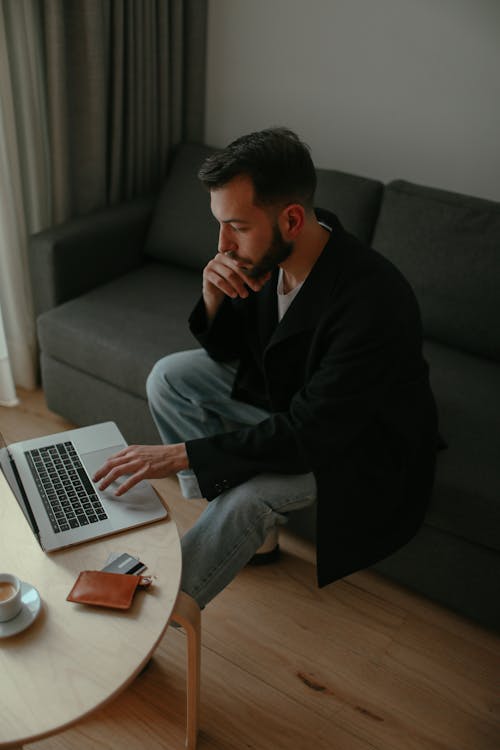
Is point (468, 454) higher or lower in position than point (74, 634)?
lower

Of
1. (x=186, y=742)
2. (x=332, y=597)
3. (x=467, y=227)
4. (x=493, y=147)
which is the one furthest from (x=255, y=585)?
(x=493, y=147)

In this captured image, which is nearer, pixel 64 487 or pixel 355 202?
pixel 64 487

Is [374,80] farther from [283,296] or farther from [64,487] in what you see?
[64,487]

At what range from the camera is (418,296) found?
6.91 ft

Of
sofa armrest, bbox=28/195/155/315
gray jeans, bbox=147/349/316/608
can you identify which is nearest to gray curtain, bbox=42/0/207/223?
sofa armrest, bbox=28/195/155/315

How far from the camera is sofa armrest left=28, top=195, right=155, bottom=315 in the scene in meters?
2.27

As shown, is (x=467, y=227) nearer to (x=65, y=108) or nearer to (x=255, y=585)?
(x=255, y=585)

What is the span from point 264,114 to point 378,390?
1.61 m

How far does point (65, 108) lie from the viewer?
2.34 m

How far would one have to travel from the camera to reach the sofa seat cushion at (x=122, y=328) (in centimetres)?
209

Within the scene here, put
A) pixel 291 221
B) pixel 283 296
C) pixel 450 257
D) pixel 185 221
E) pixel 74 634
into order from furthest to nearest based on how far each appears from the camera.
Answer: pixel 185 221 < pixel 450 257 < pixel 283 296 < pixel 291 221 < pixel 74 634

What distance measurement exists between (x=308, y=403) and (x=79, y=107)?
152 cm

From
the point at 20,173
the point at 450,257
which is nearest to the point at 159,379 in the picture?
the point at 450,257

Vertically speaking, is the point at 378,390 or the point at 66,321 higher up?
the point at 378,390
